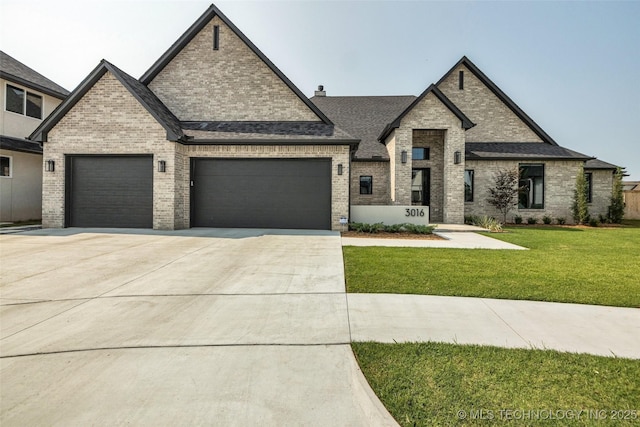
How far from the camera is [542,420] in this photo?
2.03 m

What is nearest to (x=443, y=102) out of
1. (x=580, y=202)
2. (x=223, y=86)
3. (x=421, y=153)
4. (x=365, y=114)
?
(x=421, y=153)

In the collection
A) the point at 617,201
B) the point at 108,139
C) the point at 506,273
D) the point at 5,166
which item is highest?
the point at 108,139

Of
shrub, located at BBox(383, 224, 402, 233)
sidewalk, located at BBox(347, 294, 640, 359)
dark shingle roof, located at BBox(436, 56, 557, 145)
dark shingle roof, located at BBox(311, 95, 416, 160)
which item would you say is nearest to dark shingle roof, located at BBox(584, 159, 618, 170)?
dark shingle roof, located at BBox(436, 56, 557, 145)

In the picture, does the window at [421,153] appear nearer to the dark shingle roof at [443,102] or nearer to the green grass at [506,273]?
the dark shingle roof at [443,102]

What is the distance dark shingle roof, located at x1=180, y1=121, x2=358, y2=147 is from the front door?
6.91 m

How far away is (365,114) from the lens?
70.4ft

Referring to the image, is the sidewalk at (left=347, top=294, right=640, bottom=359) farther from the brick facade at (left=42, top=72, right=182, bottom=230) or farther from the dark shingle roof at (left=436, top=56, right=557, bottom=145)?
the dark shingle roof at (left=436, top=56, right=557, bottom=145)

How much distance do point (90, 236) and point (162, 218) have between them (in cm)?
248

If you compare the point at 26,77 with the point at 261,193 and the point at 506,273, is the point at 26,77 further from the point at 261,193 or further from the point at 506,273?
the point at 506,273

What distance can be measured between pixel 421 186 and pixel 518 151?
5.95 m

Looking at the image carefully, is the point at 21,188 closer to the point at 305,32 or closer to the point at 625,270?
the point at 305,32

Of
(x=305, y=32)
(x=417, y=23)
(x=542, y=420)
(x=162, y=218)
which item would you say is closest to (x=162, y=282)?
(x=542, y=420)

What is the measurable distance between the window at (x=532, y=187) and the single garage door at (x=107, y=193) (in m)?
19.7

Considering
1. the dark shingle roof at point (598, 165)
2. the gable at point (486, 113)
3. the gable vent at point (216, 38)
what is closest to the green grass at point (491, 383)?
the gable vent at point (216, 38)
